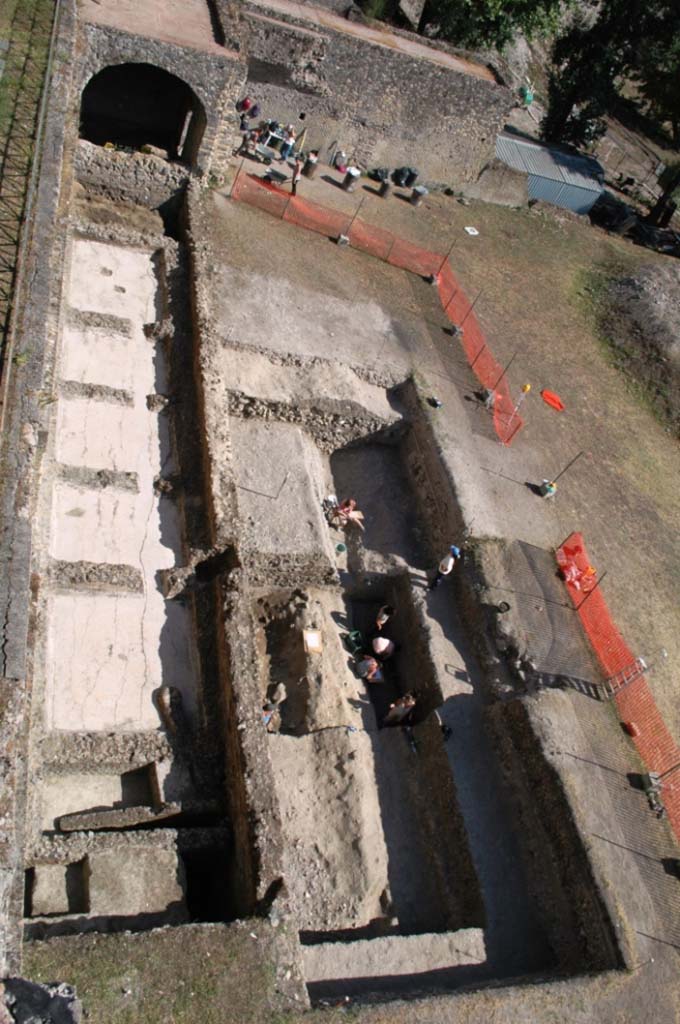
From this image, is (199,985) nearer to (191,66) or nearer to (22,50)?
(22,50)

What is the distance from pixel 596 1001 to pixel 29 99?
1926cm

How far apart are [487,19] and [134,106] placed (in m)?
13.5

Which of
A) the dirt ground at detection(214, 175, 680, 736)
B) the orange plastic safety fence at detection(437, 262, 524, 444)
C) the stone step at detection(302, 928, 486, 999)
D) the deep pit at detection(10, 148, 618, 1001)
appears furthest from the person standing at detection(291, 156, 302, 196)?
the stone step at detection(302, 928, 486, 999)

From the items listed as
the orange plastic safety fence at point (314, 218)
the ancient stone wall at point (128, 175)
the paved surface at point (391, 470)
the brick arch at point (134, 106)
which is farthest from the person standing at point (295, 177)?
the ancient stone wall at point (128, 175)

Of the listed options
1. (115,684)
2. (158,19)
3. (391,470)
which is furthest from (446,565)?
(158,19)

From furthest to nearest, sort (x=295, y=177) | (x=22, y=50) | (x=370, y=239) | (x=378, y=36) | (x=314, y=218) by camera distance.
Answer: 1. (x=378, y=36)
2. (x=295, y=177)
3. (x=370, y=239)
4. (x=314, y=218)
5. (x=22, y=50)

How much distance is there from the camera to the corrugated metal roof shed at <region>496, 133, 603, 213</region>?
28656 mm

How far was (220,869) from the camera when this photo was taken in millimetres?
10406

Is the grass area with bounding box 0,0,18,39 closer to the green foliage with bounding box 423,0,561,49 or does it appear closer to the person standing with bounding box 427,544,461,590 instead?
the person standing with bounding box 427,544,461,590

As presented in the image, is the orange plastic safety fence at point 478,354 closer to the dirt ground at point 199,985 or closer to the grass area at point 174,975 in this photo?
the dirt ground at point 199,985

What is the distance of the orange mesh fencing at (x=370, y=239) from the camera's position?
70.5 ft

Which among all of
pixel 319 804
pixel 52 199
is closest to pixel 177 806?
pixel 319 804

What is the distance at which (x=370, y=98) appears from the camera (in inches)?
952

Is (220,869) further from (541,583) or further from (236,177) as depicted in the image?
(236,177)
